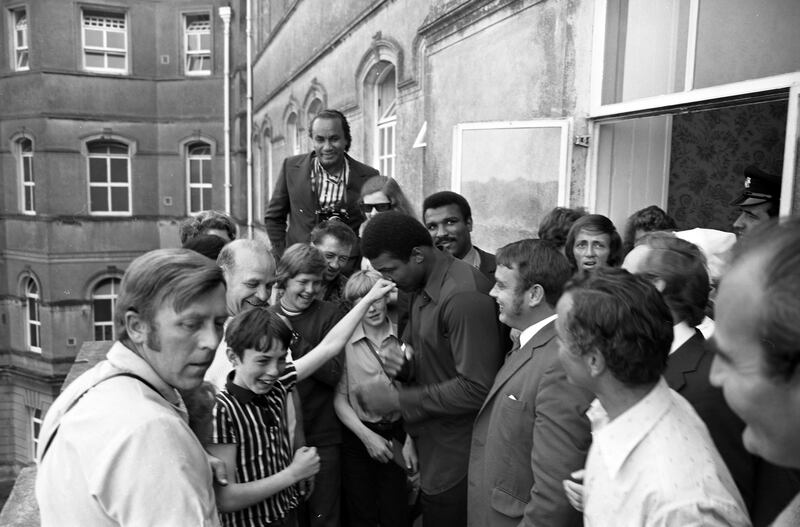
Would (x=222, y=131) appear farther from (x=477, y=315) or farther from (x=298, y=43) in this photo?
(x=477, y=315)

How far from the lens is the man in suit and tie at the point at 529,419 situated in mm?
1954

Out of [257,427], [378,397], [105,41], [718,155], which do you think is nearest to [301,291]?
[378,397]

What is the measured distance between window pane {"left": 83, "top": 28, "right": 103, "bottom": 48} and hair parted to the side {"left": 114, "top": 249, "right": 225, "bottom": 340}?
22.5 m

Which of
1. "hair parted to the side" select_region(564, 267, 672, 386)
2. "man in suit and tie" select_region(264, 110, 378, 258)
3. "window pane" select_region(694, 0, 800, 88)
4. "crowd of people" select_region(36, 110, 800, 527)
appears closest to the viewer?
"crowd of people" select_region(36, 110, 800, 527)

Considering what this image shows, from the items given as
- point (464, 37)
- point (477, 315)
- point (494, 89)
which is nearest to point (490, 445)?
point (477, 315)

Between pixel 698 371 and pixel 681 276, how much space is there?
1.12 feet

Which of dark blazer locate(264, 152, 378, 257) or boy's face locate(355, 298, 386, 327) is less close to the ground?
dark blazer locate(264, 152, 378, 257)

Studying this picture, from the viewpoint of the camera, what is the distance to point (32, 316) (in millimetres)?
20984

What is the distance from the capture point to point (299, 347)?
3160 millimetres

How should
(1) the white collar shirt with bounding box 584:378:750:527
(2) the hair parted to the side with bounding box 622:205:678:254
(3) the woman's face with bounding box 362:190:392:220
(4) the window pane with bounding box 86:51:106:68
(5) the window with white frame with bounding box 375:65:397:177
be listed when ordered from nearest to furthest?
(1) the white collar shirt with bounding box 584:378:750:527 → (2) the hair parted to the side with bounding box 622:205:678:254 → (3) the woman's face with bounding box 362:190:392:220 → (5) the window with white frame with bounding box 375:65:397:177 → (4) the window pane with bounding box 86:51:106:68

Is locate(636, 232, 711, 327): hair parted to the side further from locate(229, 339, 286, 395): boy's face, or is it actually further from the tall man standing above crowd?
locate(229, 339, 286, 395): boy's face

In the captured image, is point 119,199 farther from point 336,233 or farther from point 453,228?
→ point 453,228

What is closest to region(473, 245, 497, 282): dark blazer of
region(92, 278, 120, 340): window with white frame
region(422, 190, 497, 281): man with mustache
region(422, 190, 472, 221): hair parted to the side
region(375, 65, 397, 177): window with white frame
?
region(422, 190, 497, 281): man with mustache

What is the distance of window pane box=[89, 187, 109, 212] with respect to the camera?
20844mm
